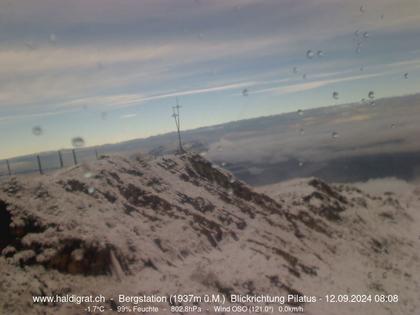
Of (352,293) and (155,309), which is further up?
(155,309)

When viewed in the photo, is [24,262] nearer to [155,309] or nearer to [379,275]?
[155,309]

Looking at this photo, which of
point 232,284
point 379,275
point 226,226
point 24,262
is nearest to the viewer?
point 24,262

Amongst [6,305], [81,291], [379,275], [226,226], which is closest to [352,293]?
[379,275]

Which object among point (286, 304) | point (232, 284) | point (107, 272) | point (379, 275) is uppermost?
point (107, 272)

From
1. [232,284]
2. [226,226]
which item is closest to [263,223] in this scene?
[226,226]

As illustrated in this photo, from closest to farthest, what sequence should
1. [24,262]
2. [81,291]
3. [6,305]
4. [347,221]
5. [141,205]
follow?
[6,305] → [81,291] → [24,262] → [141,205] → [347,221]

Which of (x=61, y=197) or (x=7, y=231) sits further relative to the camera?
(x=61, y=197)
